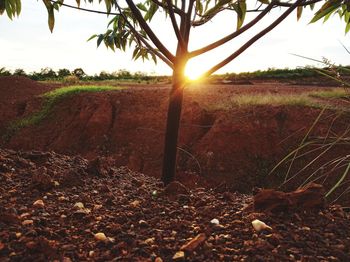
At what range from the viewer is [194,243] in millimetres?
1734

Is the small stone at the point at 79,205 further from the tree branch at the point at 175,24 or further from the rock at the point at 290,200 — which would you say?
the tree branch at the point at 175,24

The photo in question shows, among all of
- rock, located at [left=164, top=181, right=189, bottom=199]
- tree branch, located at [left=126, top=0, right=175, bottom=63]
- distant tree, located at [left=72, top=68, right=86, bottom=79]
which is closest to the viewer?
rock, located at [left=164, top=181, right=189, bottom=199]

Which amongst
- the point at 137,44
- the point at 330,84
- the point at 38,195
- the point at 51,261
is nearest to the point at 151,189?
the point at 38,195

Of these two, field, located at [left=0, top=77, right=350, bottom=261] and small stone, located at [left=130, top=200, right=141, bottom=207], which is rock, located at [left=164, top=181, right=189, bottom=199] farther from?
field, located at [left=0, top=77, right=350, bottom=261]

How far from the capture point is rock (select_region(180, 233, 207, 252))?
5.64 ft

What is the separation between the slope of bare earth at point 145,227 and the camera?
1.69 m

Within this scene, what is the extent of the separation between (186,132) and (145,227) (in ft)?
15.1

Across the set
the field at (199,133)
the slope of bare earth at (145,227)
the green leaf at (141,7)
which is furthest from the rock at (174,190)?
the field at (199,133)

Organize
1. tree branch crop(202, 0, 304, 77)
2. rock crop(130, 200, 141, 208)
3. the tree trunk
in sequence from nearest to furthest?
1. rock crop(130, 200, 141, 208)
2. tree branch crop(202, 0, 304, 77)
3. the tree trunk

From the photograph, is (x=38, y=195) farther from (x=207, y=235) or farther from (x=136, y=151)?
(x=136, y=151)

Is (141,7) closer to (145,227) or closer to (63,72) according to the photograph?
(145,227)

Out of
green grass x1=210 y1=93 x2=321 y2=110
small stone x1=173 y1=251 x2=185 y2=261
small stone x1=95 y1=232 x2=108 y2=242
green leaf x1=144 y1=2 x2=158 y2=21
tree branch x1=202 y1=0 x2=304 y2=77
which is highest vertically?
green leaf x1=144 y1=2 x2=158 y2=21

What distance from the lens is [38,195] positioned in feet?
7.97

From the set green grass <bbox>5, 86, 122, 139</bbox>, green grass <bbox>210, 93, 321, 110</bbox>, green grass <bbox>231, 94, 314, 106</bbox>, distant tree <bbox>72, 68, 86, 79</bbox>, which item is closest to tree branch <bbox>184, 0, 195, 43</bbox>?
green grass <bbox>210, 93, 321, 110</bbox>
